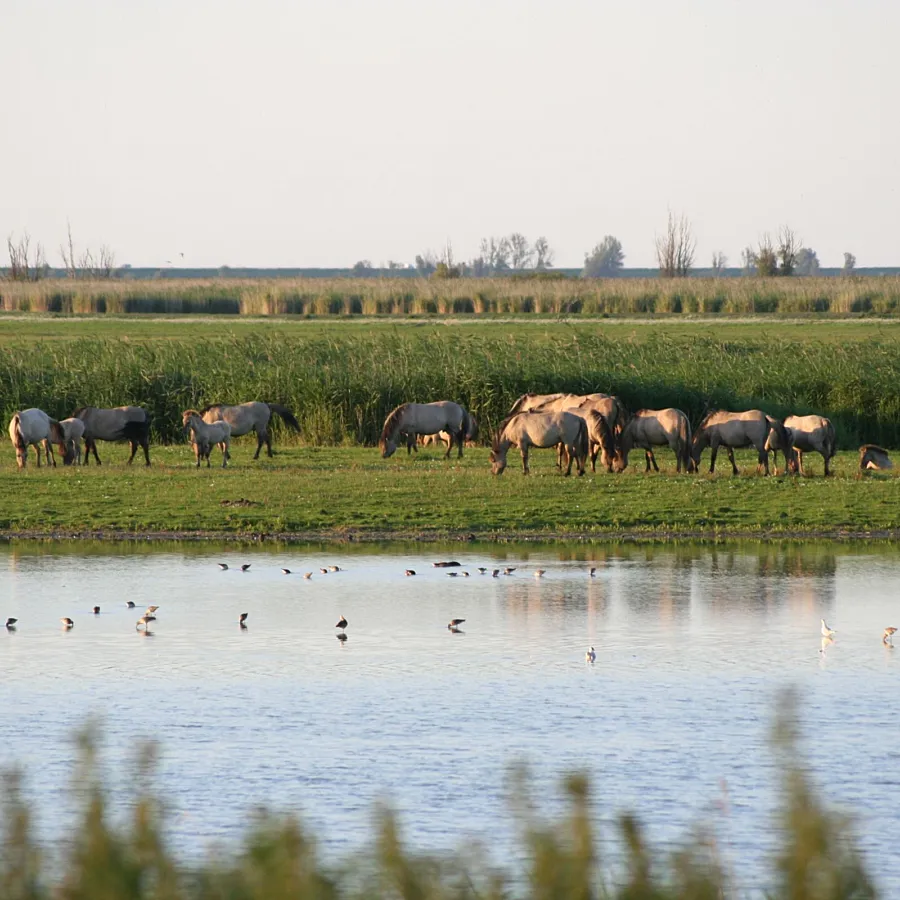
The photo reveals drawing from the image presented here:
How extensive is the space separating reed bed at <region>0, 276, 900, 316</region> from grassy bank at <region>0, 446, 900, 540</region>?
3996 cm

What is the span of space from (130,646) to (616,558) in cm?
733

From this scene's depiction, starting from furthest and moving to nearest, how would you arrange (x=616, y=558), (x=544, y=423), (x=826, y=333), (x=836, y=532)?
(x=826, y=333)
(x=544, y=423)
(x=836, y=532)
(x=616, y=558)

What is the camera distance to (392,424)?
3012 centimetres

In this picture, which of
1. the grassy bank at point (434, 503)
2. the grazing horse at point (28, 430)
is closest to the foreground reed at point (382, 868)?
the grassy bank at point (434, 503)

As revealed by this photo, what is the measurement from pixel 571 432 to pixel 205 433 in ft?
20.3

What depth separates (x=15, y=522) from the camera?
22594 millimetres

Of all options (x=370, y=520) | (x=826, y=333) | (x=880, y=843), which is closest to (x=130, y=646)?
(x=880, y=843)

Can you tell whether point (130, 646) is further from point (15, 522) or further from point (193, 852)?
point (15, 522)

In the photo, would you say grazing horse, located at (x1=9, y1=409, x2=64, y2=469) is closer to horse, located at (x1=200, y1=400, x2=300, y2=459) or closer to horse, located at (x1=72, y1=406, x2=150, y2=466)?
horse, located at (x1=72, y1=406, x2=150, y2=466)

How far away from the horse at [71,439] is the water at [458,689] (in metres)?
9.14

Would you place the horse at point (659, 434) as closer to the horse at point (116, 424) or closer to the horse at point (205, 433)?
the horse at point (205, 433)

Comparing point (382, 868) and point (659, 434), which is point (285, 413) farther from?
point (382, 868)

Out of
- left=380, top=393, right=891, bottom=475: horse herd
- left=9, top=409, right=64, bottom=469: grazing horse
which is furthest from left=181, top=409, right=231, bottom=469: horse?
Answer: left=380, top=393, right=891, bottom=475: horse herd

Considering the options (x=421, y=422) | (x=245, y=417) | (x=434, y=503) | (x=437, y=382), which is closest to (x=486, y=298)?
(x=437, y=382)
